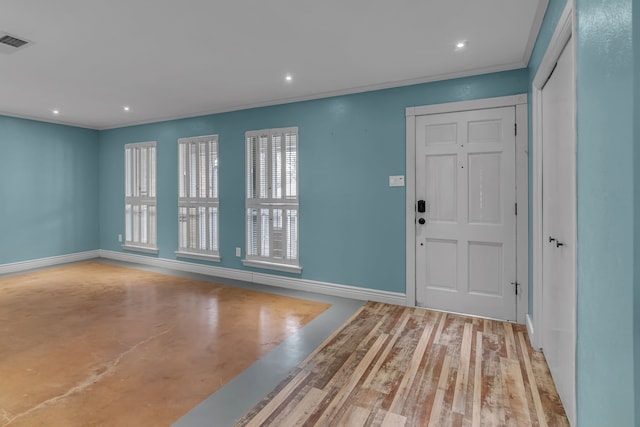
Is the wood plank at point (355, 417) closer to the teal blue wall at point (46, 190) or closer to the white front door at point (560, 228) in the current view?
the white front door at point (560, 228)

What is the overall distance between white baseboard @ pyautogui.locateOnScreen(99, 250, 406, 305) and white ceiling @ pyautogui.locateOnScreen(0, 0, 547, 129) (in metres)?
Result: 2.33

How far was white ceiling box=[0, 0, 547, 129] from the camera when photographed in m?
2.27

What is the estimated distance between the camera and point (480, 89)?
131 inches

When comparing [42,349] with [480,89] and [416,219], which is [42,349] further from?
[480,89]

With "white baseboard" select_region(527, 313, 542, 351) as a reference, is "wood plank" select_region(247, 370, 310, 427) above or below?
below

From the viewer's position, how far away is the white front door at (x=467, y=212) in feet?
10.7

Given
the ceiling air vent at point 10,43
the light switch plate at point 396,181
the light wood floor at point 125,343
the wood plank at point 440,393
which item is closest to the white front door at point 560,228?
the wood plank at point 440,393

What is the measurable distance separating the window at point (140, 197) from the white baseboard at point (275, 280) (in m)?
0.22

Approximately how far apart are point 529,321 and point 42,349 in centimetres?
402

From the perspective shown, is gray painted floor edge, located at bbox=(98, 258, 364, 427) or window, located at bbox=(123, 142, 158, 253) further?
window, located at bbox=(123, 142, 158, 253)

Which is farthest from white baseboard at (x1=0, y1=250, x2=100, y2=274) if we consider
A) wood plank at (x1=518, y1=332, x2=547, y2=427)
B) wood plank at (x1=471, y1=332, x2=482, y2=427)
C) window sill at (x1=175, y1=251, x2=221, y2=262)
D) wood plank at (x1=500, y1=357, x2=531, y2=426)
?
wood plank at (x1=518, y1=332, x2=547, y2=427)

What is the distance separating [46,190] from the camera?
18.9ft

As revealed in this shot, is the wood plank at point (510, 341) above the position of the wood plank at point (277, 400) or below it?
above

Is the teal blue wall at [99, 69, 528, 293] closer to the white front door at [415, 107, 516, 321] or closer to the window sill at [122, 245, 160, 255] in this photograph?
the white front door at [415, 107, 516, 321]
